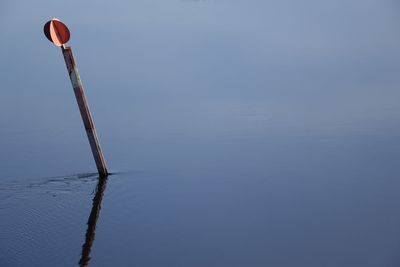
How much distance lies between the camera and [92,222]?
267 inches

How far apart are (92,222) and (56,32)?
283 cm

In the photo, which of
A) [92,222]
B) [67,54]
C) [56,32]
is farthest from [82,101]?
[92,222]

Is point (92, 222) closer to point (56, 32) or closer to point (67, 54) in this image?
point (67, 54)

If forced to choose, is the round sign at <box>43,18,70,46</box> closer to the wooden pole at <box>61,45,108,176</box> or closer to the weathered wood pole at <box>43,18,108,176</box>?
the weathered wood pole at <box>43,18,108,176</box>

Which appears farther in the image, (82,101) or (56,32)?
(82,101)

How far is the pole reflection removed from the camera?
575 cm

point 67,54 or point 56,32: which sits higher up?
point 56,32

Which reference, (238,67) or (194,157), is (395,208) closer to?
(194,157)

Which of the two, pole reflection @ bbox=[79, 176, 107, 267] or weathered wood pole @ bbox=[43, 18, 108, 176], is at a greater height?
weathered wood pole @ bbox=[43, 18, 108, 176]

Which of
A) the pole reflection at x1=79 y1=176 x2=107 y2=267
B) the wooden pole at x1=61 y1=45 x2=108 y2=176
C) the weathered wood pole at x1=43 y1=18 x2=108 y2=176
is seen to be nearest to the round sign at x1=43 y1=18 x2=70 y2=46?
the weathered wood pole at x1=43 y1=18 x2=108 y2=176

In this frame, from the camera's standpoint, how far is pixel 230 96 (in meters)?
14.8

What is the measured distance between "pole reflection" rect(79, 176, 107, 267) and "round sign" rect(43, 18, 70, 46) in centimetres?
221

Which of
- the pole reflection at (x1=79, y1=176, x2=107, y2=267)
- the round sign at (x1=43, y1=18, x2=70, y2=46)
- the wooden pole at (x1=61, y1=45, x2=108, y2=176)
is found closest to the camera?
the pole reflection at (x1=79, y1=176, x2=107, y2=267)

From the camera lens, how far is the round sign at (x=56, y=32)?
7507mm
